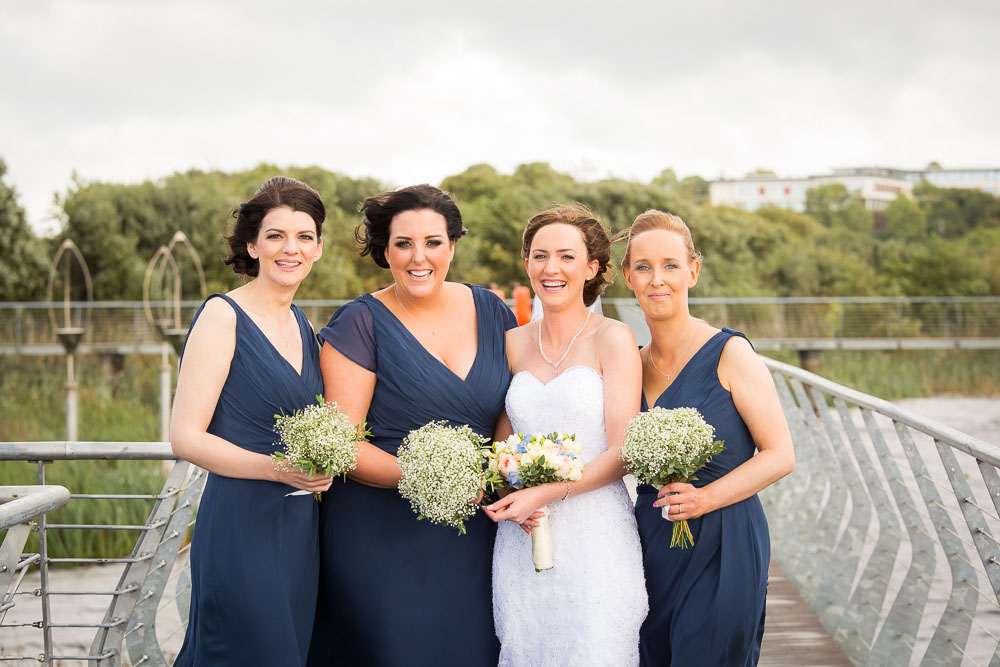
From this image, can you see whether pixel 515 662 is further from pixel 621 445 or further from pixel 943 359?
pixel 943 359

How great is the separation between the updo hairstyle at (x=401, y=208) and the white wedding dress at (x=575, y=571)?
757mm

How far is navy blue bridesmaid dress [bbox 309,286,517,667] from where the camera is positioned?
11.5 ft

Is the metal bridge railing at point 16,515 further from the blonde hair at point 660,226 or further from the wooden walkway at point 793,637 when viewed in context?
the wooden walkway at point 793,637

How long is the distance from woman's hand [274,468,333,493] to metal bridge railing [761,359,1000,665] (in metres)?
2.20

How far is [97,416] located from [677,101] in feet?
158

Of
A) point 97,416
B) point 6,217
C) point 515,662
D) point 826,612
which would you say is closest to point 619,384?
point 515,662

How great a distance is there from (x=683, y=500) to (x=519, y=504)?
56 centimetres

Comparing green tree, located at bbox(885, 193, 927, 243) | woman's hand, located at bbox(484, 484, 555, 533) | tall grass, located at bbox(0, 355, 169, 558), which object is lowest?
tall grass, located at bbox(0, 355, 169, 558)

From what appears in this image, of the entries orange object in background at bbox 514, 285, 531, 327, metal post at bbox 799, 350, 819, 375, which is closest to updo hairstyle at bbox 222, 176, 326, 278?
orange object in background at bbox 514, 285, 531, 327

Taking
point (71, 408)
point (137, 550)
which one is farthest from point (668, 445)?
point (71, 408)

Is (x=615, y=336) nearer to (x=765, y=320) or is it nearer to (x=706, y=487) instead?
(x=706, y=487)

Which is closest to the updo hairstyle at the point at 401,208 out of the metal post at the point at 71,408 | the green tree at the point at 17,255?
the metal post at the point at 71,408

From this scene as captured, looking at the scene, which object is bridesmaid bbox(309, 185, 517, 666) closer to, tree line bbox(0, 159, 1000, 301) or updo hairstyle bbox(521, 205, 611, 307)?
updo hairstyle bbox(521, 205, 611, 307)

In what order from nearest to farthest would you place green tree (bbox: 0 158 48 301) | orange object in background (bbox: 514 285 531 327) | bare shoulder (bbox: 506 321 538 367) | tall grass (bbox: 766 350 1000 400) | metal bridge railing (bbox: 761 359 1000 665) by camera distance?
metal bridge railing (bbox: 761 359 1000 665), bare shoulder (bbox: 506 321 538 367), orange object in background (bbox: 514 285 531 327), tall grass (bbox: 766 350 1000 400), green tree (bbox: 0 158 48 301)
